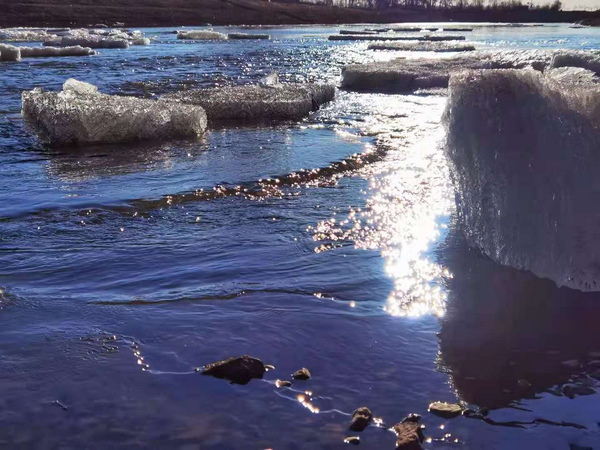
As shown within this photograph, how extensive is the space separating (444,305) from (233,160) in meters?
3.21

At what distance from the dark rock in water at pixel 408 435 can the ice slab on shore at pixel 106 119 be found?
5.22 metres

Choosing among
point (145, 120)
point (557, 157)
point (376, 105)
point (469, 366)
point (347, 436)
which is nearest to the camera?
point (347, 436)

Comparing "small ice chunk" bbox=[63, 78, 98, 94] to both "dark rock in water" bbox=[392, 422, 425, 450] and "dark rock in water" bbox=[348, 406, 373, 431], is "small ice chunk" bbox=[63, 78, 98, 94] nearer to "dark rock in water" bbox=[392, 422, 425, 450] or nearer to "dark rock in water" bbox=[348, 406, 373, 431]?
"dark rock in water" bbox=[348, 406, 373, 431]

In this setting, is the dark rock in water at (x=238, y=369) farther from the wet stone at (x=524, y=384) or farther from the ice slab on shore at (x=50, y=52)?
the ice slab on shore at (x=50, y=52)

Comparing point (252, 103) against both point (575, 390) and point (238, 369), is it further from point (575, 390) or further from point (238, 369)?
point (575, 390)

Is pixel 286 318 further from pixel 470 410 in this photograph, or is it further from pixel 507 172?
pixel 507 172

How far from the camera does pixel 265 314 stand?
8.60 ft

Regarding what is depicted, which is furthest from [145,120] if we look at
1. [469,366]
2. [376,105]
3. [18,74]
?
[18,74]

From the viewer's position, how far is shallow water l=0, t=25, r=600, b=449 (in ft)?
6.21

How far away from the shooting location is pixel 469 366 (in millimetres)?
2201

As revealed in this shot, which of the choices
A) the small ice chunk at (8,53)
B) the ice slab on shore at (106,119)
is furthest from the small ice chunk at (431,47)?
the ice slab on shore at (106,119)

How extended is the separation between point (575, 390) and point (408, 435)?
61 cm

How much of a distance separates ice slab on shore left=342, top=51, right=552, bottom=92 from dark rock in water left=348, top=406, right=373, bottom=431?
31.4ft

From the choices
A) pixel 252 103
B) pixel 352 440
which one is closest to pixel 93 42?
pixel 252 103
